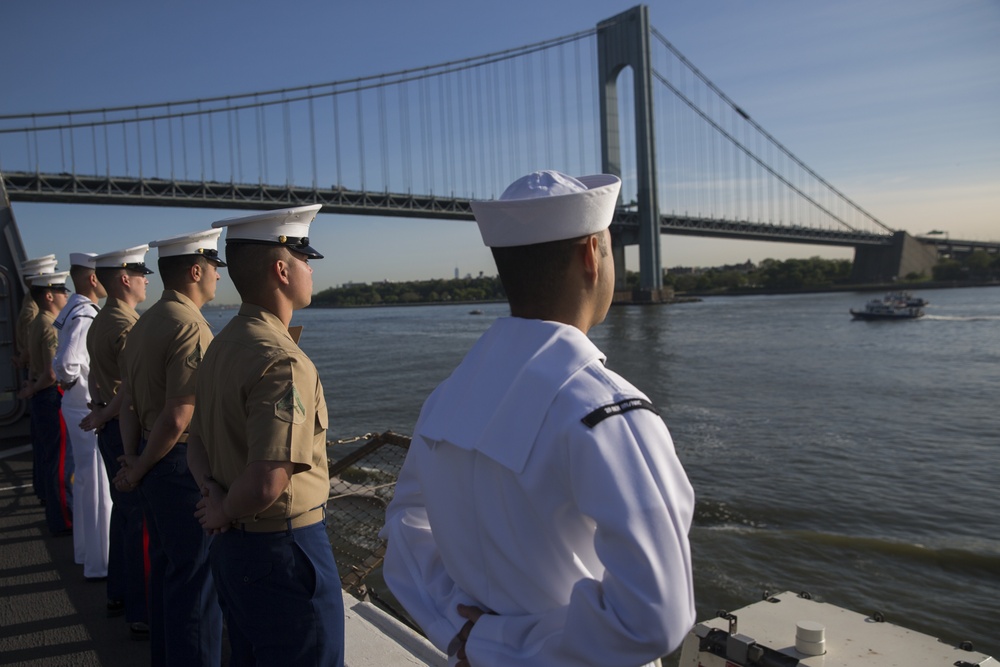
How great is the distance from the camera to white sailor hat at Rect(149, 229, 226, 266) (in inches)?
97.7

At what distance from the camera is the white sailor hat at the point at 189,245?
8.14 ft

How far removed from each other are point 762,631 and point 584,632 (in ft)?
4.57

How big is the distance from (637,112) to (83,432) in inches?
1829

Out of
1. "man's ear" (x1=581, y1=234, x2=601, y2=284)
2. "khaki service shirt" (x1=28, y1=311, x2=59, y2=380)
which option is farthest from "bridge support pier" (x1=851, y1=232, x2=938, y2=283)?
"man's ear" (x1=581, y1=234, x2=601, y2=284)

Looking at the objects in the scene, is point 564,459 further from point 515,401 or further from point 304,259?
point 304,259

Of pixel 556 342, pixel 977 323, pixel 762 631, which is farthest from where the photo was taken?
pixel 977 323

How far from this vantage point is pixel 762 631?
2086mm

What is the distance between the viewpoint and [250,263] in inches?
73.9

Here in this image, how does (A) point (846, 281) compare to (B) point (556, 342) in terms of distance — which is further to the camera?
(A) point (846, 281)

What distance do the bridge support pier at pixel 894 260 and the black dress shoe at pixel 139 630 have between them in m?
70.3

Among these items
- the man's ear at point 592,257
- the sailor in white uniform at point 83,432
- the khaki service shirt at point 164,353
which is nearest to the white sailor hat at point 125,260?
the sailor in white uniform at point 83,432

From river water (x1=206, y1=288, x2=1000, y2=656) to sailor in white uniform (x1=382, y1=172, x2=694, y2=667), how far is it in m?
5.57

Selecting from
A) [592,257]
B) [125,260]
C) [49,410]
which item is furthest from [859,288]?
[592,257]

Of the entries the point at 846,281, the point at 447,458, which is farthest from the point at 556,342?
the point at 846,281
